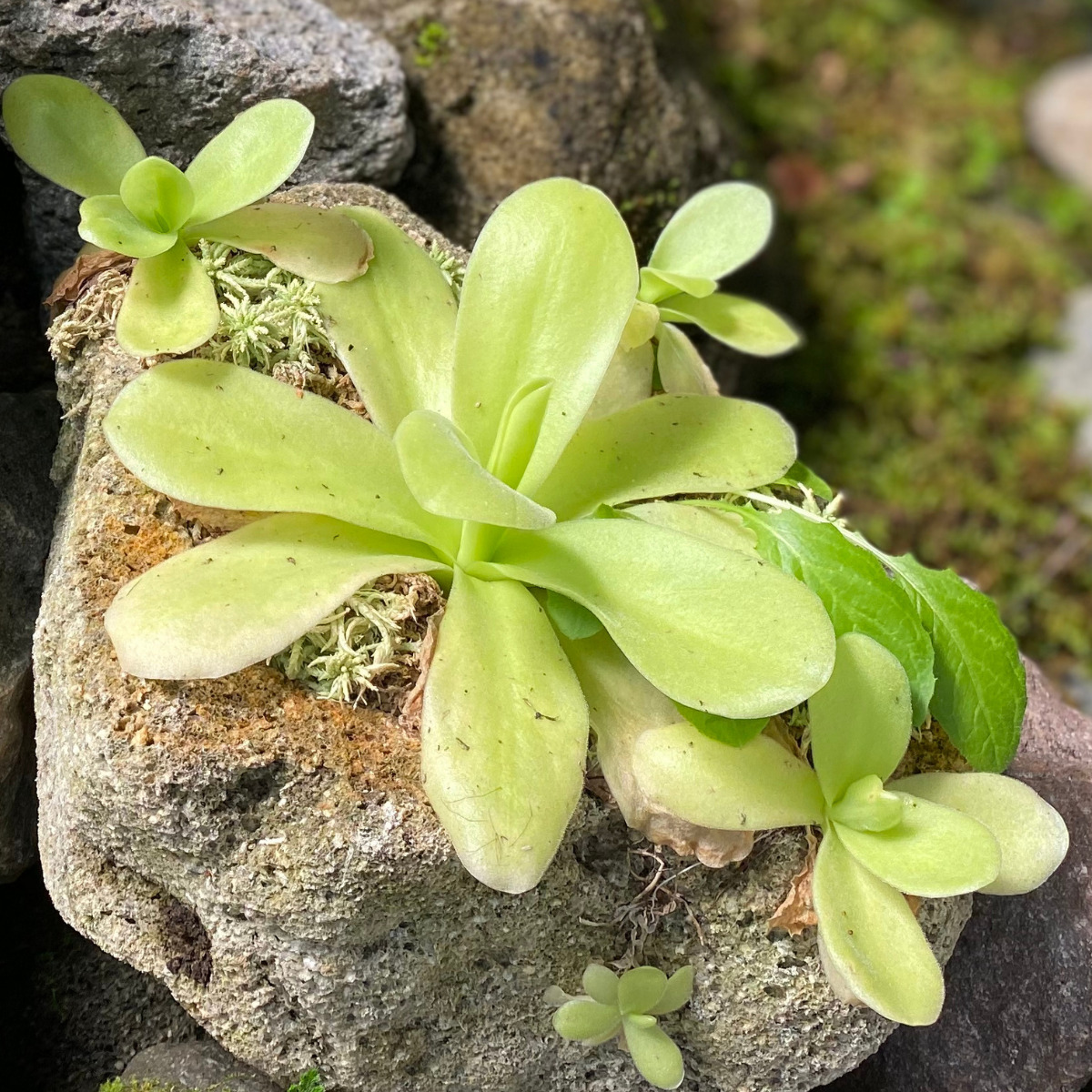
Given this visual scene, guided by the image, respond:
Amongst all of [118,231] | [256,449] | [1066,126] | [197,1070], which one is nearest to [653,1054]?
[197,1070]

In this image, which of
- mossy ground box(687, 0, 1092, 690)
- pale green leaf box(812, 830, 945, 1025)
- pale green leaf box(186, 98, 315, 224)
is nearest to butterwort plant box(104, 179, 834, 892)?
pale green leaf box(186, 98, 315, 224)

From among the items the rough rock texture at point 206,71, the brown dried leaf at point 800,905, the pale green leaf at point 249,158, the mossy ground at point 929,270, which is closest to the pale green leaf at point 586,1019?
the brown dried leaf at point 800,905

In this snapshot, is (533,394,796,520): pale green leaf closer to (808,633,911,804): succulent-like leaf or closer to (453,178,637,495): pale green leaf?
(453,178,637,495): pale green leaf

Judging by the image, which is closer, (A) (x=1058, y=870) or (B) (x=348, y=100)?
(A) (x=1058, y=870)

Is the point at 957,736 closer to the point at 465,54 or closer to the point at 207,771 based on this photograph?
the point at 207,771

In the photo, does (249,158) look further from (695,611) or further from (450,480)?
(695,611)

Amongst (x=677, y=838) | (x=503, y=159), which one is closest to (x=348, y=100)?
(x=503, y=159)

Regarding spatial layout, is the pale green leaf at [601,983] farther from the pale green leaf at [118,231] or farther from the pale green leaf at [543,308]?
the pale green leaf at [118,231]
